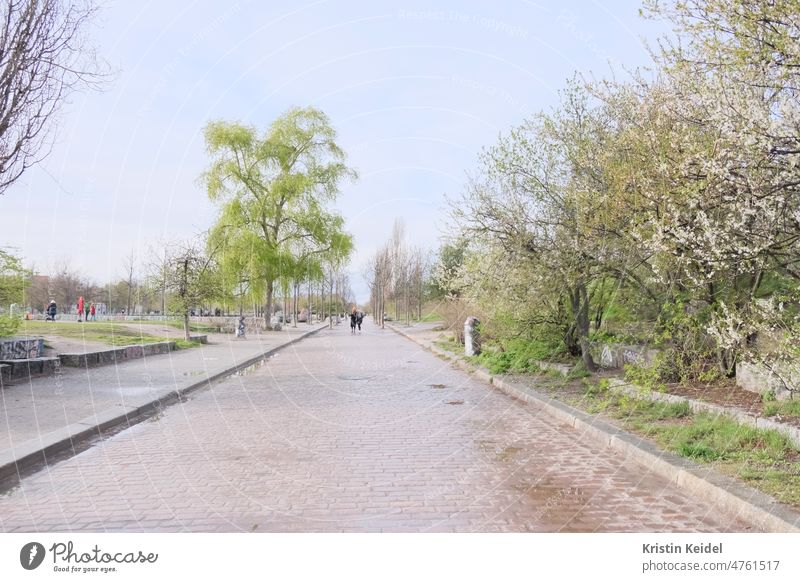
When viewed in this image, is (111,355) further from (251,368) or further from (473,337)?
(473,337)

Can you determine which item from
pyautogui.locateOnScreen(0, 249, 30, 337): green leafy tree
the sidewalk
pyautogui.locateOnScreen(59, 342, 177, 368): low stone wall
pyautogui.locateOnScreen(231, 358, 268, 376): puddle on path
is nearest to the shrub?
pyautogui.locateOnScreen(0, 249, 30, 337): green leafy tree

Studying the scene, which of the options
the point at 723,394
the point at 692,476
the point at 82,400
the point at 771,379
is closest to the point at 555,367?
the point at 723,394

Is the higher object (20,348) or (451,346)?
(20,348)

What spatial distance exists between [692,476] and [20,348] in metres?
14.1

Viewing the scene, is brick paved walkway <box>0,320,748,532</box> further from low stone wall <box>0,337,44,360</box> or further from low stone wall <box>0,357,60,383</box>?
low stone wall <box>0,337,44,360</box>

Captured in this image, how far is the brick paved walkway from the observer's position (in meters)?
4.97

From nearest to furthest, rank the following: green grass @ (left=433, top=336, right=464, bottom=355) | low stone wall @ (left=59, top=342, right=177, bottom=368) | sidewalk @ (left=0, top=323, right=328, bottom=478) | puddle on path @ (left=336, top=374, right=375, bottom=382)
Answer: sidewalk @ (left=0, top=323, right=328, bottom=478)
puddle on path @ (left=336, top=374, right=375, bottom=382)
low stone wall @ (left=59, top=342, right=177, bottom=368)
green grass @ (left=433, top=336, right=464, bottom=355)

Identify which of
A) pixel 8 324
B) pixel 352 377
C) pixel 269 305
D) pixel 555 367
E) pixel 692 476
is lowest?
pixel 352 377

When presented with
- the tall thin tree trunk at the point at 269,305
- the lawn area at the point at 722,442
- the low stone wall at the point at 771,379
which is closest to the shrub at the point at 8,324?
the lawn area at the point at 722,442

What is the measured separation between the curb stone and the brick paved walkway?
12 centimetres

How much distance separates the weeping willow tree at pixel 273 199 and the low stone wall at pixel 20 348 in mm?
23600

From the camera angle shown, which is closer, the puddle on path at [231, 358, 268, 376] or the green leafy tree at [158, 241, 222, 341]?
the puddle on path at [231, 358, 268, 376]

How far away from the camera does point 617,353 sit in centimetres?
1303

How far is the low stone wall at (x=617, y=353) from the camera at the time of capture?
1173cm
